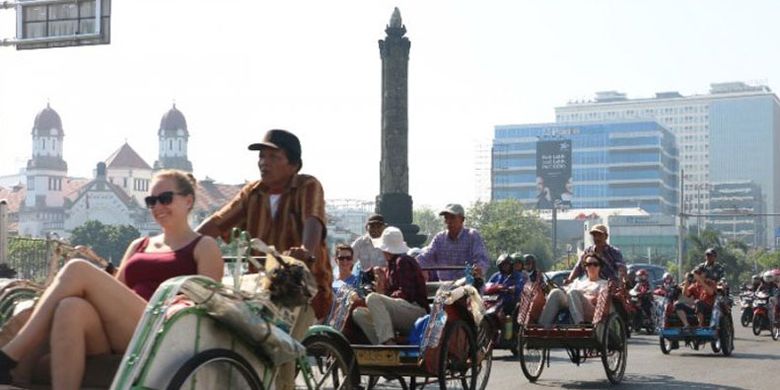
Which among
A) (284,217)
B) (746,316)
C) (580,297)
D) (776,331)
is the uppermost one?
(284,217)

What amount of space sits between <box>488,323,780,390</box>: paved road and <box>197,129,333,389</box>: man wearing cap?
7.21m

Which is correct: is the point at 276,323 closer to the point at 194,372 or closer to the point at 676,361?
the point at 194,372

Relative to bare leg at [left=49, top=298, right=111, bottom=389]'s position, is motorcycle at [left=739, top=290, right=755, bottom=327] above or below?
below

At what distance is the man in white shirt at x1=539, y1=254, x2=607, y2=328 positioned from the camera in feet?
49.6

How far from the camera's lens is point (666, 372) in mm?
17188

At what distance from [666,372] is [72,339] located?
1246 cm

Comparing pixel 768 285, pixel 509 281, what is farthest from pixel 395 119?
pixel 509 281

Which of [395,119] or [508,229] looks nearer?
[395,119]

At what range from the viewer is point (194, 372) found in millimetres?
5867

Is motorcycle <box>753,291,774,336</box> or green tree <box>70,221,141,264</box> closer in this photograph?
motorcycle <box>753,291,774,336</box>

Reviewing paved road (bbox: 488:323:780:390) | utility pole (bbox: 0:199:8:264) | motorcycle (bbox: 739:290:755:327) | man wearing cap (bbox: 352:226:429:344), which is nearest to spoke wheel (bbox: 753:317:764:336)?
motorcycle (bbox: 739:290:755:327)

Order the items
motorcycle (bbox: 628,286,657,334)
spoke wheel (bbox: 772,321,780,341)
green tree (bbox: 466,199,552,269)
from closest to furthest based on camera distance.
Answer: spoke wheel (bbox: 772,321,780,341)
motorcycle (bbox: 628,286,657,334)
green tree (bbox: 466,199,552,269)

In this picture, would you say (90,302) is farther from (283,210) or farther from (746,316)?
(746,316)

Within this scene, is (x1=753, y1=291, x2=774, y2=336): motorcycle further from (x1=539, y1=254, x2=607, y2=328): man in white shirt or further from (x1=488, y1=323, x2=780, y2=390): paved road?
(x1=539, y1=254, x2=607, y2=328): man in white shirt
